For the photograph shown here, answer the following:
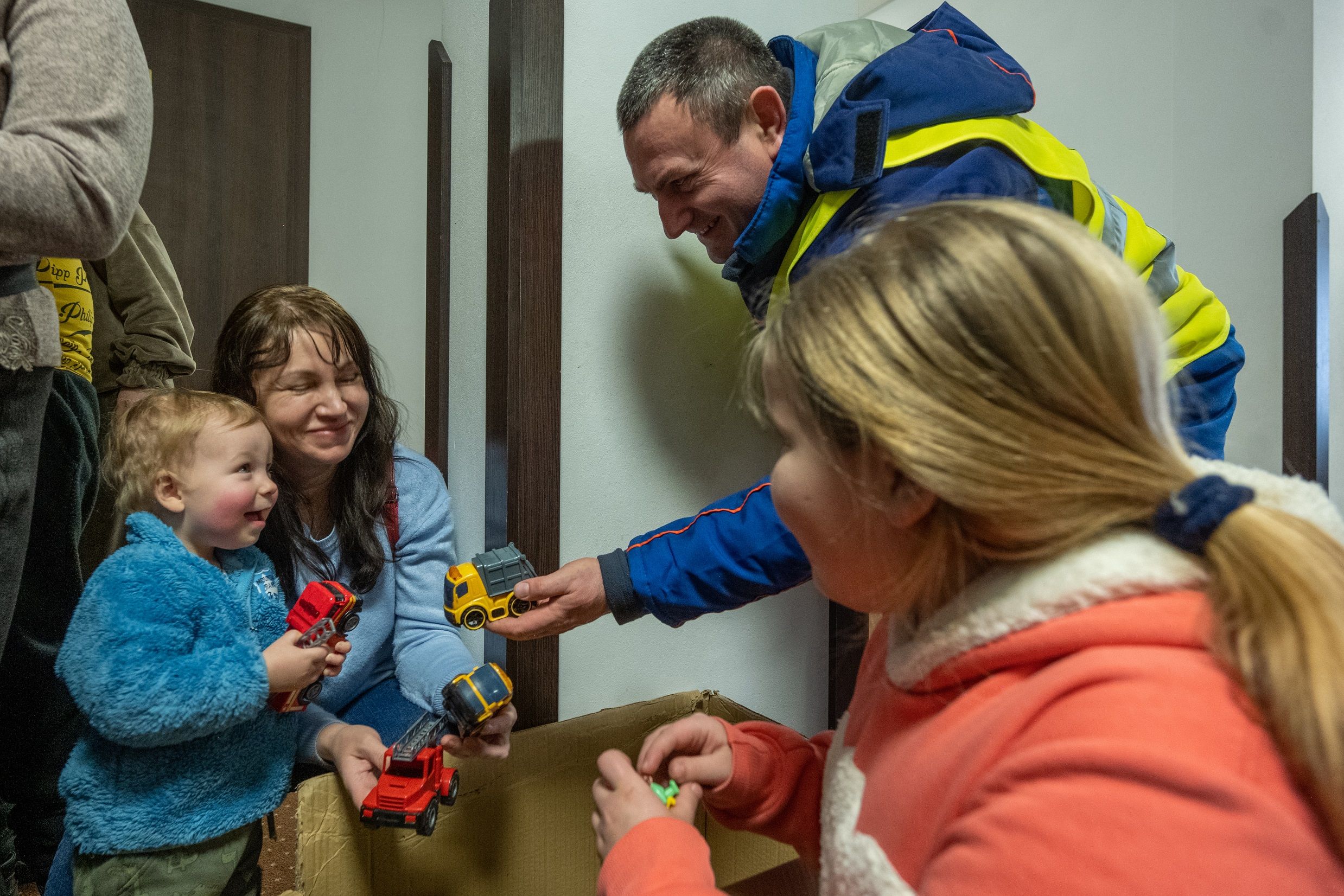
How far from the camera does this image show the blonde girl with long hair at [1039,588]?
0.34m

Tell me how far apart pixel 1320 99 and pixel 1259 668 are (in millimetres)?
1050

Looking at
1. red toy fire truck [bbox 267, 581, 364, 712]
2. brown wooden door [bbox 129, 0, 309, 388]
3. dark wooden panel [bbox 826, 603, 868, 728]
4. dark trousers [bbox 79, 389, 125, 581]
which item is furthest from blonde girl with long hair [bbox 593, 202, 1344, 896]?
brown wooden door [bbox 129, 0, 309, 388]

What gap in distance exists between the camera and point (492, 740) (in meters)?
0.90

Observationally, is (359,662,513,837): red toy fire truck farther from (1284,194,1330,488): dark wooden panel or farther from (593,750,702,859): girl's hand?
(1284,194,1330,488): dark wooden panel

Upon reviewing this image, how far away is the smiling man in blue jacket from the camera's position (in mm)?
807

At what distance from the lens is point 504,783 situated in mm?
994

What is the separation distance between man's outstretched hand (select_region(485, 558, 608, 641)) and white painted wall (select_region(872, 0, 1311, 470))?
941mm

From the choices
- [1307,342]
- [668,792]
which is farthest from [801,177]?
[1307,342]

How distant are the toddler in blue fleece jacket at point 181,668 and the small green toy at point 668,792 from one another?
15.4 inches

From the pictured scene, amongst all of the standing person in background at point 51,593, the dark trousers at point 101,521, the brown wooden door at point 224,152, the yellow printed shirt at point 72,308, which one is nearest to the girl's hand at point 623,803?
the standing person in background at point 51,593

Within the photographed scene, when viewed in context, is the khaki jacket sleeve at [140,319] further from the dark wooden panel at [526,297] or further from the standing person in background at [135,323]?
the dark wooden panel at [526,297]

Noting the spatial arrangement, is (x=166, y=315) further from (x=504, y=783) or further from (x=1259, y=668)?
(x=1259, y=668)

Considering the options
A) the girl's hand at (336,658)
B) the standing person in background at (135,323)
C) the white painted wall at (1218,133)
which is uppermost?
the white painted wall at (1218,133)

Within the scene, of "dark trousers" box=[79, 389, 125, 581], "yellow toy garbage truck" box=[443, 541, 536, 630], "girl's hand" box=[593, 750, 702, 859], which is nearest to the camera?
"girl's hand" box=[593, 750, 702, 859]
